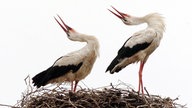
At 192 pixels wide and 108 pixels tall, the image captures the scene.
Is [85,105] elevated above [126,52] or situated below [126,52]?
below

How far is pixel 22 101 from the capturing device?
938cm

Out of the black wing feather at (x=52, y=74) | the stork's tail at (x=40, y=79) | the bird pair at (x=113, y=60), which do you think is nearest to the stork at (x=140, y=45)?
Result: the bird pair at (x=113, y=60)

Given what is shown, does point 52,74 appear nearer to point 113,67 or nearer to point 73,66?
point 73,66

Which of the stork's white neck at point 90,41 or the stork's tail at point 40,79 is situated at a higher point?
the stork's white neck at point 90,41

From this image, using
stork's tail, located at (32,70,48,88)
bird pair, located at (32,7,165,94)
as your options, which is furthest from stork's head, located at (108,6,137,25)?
stork's tail, located at (32,70,48,88)

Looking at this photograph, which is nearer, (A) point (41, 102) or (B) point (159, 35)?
(A) point (41, 102)

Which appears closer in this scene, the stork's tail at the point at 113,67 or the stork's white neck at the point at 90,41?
the stork's tail at the point at 113,67

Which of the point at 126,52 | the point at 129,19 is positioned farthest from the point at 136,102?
the point at 129,19

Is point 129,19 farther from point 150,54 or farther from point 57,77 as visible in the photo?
point 57,77

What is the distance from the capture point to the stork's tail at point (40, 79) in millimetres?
10250

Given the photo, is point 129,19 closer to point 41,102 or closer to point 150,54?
point 150,54

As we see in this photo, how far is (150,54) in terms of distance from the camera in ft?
33.9

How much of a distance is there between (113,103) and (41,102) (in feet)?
2.87

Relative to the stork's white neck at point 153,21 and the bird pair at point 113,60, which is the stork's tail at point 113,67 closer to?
the bird pair at point 113,60
